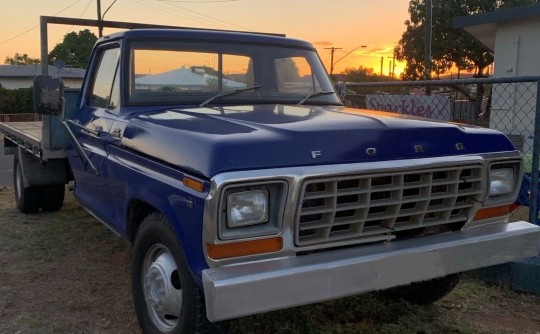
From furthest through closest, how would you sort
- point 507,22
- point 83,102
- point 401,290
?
1. point 507,22
2. point 83,102
3. point 401,290

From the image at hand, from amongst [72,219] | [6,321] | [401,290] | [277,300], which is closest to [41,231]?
[72,219]

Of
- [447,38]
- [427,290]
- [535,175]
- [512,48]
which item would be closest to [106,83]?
[427,290]

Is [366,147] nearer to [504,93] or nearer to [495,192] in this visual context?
[495,192]

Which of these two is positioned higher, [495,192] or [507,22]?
[507,22]

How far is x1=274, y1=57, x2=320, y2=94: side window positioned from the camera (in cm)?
447

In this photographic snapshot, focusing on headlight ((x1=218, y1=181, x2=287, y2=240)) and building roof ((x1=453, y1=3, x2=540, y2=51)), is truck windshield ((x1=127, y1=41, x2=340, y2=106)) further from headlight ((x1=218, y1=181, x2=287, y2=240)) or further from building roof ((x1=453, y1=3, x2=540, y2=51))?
building roof ((x1=453, y1=3, x2=540, y2=51))

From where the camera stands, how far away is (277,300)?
2527 mm

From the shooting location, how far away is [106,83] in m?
4.46

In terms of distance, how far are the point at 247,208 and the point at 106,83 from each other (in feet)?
7.74

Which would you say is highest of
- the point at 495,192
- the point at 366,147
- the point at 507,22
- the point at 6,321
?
the point at 507,22

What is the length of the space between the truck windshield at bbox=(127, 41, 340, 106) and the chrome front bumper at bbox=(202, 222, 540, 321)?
5.58 ft

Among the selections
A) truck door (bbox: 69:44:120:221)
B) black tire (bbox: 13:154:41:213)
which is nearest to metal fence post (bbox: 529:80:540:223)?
truck door (bbox: 69:44:120:221)

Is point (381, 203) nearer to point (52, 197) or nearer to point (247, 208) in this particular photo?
point (247, 208)

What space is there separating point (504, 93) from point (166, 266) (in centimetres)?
1221
